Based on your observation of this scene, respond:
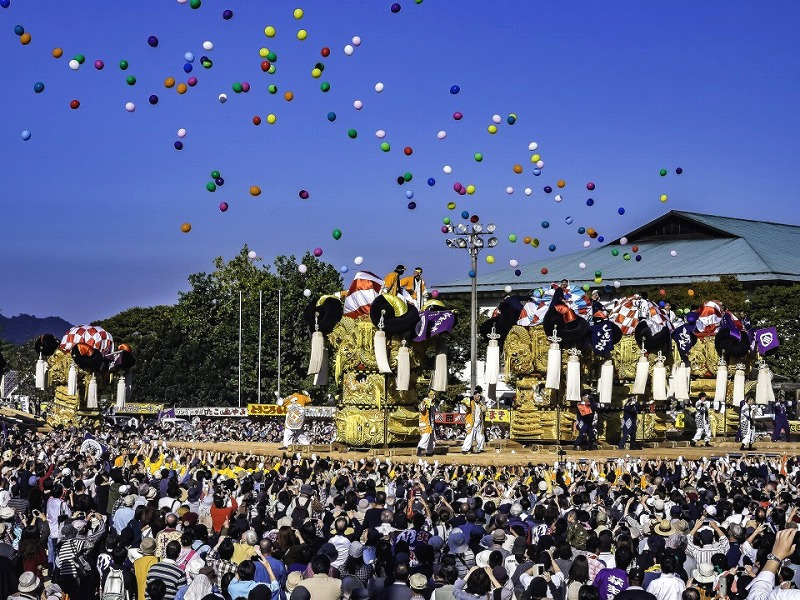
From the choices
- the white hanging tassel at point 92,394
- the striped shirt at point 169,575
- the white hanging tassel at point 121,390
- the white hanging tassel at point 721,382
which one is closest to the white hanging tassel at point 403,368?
the white hanging tassel at point 721,382

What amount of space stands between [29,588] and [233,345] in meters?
60.7

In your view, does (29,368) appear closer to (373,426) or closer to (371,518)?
(373,426)

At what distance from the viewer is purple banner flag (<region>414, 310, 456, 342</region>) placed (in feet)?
104

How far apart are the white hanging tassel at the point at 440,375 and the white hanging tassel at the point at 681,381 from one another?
29.0ft

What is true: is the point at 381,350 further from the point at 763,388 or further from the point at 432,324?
the point at 763,388

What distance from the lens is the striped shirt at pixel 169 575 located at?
11.9m

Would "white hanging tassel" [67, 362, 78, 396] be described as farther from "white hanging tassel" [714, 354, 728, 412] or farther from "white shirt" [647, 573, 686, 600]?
"white shirt" [647, 573, 686, 600]

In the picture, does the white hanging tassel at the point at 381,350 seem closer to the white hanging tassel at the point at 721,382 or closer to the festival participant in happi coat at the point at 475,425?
the festival participant in happi coat at the point at 475,425

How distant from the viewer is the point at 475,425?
3186 centimetres

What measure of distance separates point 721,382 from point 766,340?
7.49ft

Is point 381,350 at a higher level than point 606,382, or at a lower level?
higher

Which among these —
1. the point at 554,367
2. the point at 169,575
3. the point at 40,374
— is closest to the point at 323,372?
the point at 554,367

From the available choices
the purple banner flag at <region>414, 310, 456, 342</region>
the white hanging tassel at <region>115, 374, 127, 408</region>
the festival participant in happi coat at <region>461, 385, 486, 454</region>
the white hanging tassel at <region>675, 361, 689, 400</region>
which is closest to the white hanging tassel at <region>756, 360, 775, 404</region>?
the white hanging tassel at <region>675, 361, 689, 400</region>

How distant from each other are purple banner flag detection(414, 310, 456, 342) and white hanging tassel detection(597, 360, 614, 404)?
198 inches
